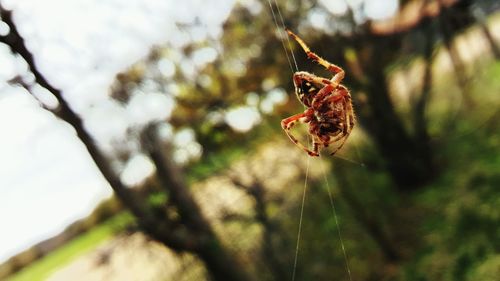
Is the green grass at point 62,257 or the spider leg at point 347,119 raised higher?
the spider leg at point 347,119

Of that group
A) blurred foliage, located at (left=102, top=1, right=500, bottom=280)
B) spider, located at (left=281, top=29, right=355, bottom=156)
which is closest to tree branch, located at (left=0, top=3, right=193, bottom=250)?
blurred foliage, located at (left=102, top=1, right=500, bottom=280)

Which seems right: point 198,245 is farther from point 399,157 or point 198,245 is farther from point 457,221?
point 399,157

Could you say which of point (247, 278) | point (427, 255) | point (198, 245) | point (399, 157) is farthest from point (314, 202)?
point (198, 245)

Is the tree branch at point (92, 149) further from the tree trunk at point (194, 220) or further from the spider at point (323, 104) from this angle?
the spider at point (323, 104)

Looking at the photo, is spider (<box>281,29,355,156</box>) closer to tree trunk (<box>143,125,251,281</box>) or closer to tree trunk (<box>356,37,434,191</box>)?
tree trunk (<box>143,125,251,281</box>)

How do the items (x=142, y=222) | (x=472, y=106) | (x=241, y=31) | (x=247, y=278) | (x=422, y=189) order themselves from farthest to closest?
(x=472, y=106) → (x=422, y=189) → (x=241, y=31) → (x=247, y=278) → (x=142, y=222)

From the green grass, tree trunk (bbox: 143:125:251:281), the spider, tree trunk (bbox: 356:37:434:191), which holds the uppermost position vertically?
tree trunk (bbox: 356:37:434:191)

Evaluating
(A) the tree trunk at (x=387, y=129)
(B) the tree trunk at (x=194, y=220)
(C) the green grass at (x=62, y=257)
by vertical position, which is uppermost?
(A) the tree trunk at (x=387, y=129)

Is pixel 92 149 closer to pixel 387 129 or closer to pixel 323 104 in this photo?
pixel 323 104

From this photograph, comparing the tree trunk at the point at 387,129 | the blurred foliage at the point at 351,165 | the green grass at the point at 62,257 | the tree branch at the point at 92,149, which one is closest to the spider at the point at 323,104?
the tree branch at the point at 92,149
